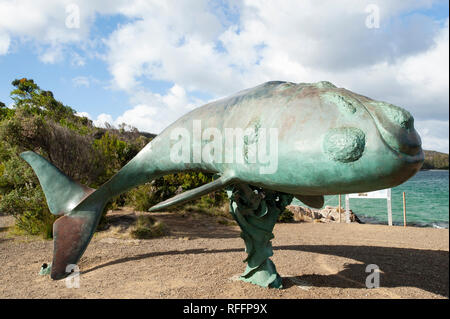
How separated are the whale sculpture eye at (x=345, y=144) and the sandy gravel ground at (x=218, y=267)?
2.63 meters

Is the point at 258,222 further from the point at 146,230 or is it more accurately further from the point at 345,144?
the point at 146,230

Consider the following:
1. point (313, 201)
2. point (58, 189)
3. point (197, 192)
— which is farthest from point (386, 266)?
point (58, 189)

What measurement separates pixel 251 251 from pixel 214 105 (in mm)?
2139

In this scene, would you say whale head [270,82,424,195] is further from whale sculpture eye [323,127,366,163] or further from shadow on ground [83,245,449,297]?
shadow on ground [83,245,449,297]

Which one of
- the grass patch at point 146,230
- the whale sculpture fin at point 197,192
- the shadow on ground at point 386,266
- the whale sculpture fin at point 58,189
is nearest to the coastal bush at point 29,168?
the grass patch at point 146,230

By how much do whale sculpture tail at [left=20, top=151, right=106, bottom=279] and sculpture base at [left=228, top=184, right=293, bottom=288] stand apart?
1.88 m

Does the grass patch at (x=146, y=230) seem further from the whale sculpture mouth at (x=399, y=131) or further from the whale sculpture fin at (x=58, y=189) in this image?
the whale sculpture mouth at (x=399, y=131)

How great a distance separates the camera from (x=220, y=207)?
14305 mm

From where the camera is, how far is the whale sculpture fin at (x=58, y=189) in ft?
14.2

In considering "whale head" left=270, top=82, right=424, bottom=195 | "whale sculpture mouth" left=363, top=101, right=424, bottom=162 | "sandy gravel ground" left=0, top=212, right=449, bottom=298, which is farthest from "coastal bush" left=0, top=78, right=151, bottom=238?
"whale sculpture mouth" left=363, top=101, right=424, bottom=162

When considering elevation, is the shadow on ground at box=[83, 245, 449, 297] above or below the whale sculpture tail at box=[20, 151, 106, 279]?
below

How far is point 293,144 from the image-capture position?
242cm

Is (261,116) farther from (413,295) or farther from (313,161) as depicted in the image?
(413,295)

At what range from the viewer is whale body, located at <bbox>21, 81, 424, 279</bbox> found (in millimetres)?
2193
